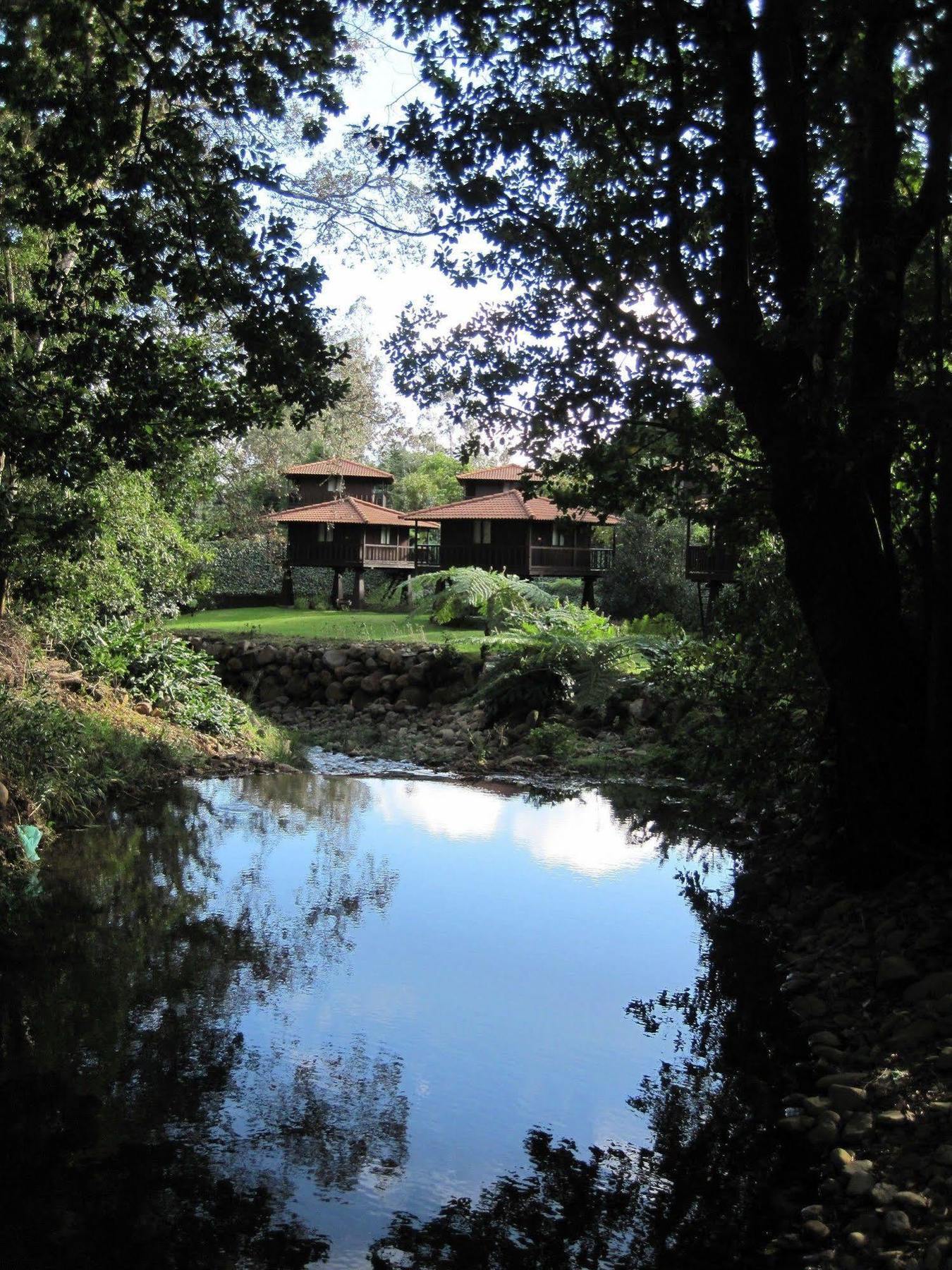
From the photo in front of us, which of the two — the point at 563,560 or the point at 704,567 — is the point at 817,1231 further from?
the point at 563,560

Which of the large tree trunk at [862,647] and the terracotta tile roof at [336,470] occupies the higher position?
the terracotta tile roof at [336,470]

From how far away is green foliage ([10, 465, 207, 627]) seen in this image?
1221 cm

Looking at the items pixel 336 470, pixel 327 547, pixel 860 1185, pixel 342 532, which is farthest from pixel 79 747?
pixel 336 470

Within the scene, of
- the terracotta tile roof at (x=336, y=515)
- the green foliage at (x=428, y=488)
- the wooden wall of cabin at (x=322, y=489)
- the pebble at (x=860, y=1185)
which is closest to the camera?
the pebble at (x=860, y=1185)

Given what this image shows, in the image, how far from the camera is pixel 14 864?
30.9 feet

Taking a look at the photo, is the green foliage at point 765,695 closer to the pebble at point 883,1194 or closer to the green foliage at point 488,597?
the pebble at point 883,1194

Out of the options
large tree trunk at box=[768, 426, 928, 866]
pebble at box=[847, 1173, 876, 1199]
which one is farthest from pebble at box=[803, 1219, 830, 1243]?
large tree trunk at box=[768, 426, 928, 866]

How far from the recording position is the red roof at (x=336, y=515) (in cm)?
3866

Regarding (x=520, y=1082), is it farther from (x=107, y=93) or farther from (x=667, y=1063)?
(x=107, y=93)

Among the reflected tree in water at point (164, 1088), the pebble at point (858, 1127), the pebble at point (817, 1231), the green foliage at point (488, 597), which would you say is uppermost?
the green foliage at point (488, 597)

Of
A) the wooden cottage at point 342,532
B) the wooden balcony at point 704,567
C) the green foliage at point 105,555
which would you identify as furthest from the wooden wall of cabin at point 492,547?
the green foliage at point 105,555

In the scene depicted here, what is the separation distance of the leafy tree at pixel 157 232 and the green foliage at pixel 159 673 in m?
7.12

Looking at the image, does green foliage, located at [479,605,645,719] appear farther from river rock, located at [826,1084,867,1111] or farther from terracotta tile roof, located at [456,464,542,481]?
terracotta tile roof, located at [456,464,542,481]

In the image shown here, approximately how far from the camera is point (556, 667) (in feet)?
59.3
